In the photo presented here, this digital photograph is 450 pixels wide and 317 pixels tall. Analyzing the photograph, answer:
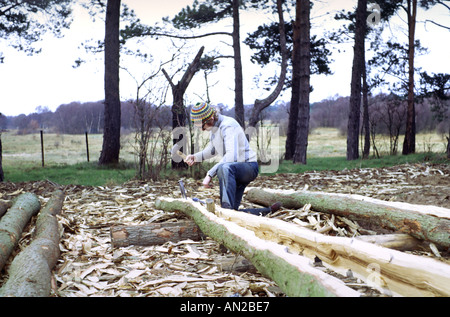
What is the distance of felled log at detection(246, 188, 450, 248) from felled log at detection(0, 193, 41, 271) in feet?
10.6

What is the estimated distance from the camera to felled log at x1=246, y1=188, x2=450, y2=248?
3416mm

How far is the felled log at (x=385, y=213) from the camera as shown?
134 inches

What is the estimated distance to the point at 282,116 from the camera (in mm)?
26422

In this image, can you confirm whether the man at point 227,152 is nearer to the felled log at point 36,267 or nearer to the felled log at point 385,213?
the felled log at point 385,213

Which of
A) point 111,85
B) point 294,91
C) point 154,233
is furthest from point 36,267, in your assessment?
point 294,91

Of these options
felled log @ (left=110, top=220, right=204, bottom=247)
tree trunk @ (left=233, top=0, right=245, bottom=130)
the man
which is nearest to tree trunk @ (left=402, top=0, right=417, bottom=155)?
tree trunk @ (left=233, top=0, right=245, bottom=130)

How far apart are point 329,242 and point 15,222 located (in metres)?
3.60

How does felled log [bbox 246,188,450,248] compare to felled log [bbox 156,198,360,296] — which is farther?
felled log [bbox 246,188,450,248]

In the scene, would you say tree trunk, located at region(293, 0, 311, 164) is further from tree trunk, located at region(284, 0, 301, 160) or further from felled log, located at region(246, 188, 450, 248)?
felled log, located at region(246, 188, 450, 248)

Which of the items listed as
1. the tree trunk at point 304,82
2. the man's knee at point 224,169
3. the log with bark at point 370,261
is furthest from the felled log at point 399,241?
the tree trunk at point 304,82

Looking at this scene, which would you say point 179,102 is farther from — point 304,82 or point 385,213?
point 385,213

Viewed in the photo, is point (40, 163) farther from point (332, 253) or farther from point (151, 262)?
point (332, 253)

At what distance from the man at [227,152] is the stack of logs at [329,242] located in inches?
12.7
